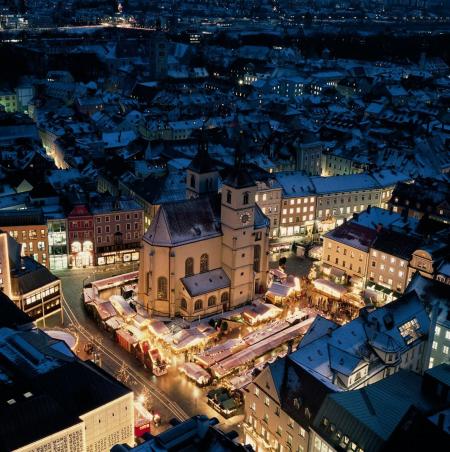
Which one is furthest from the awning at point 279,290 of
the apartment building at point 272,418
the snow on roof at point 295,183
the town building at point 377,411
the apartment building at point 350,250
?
the town building at point 377,411

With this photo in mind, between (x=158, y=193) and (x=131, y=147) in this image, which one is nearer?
(x=158, y=193)

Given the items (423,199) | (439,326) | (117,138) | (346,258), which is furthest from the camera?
(117,138)

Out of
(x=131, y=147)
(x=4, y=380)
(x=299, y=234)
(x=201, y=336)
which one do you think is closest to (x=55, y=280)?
(x=201, y=336)

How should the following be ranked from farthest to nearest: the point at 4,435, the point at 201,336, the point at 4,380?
the point at 201,336, the point at 4,380, the point at 4,435

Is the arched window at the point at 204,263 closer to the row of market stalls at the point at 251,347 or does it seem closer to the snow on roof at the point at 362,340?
the row of market stalls at the point at 251,347

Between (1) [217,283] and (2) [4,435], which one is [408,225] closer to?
(1) [217,283]

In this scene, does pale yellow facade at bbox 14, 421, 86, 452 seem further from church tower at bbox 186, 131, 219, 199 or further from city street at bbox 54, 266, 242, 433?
church tower at bbox 186, 131, 219, 199

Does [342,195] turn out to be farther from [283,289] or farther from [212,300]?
[212,300]

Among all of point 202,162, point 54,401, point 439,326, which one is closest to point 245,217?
point 202,162
